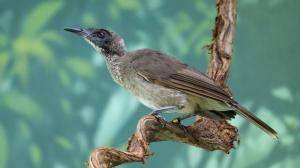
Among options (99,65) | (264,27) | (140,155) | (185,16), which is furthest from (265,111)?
(140,155)

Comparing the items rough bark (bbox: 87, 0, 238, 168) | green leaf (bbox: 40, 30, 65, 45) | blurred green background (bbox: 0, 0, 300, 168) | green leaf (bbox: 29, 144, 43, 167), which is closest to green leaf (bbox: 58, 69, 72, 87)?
blurred green background (bbox: 0, 0, 300, 168)

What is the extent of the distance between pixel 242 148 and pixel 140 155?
69.5 inches

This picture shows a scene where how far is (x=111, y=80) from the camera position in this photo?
353cm

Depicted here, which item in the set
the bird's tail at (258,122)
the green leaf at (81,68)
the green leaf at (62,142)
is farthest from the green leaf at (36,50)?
the bird's tail at (258,122)

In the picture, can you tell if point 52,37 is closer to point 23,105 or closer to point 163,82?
point 23,105

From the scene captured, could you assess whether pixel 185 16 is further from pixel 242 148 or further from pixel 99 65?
pixel 242 148

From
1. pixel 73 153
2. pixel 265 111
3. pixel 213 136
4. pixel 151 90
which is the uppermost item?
pixel 265 111

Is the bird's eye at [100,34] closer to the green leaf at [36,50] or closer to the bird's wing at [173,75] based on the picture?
the bird's wing at [173,75]

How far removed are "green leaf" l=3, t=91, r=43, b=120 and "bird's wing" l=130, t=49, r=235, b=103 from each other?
1146 mm

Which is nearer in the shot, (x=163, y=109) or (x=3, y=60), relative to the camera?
(x=163, y=109)

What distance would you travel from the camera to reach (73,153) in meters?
3.42

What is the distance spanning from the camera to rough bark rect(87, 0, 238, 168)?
5.97 feet

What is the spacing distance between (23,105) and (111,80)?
1.73 feet

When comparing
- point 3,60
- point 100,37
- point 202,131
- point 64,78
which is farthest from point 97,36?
point 3,60
